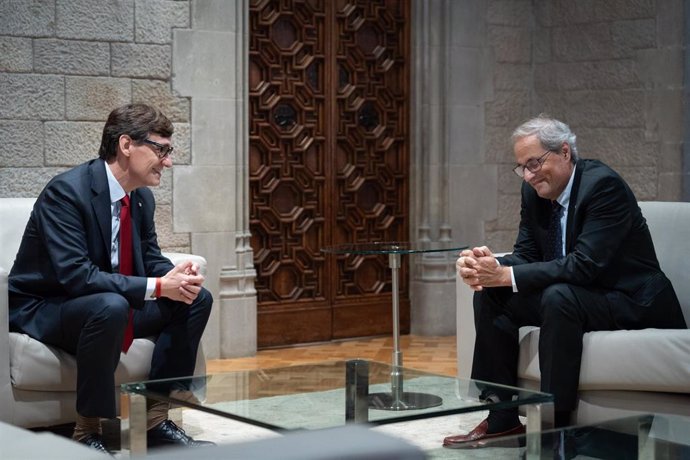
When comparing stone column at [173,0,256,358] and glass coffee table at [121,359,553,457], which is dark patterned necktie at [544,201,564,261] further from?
stone column at [173,0,256,358]

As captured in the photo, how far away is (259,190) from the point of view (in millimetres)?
6496

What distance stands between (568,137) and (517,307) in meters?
0.65

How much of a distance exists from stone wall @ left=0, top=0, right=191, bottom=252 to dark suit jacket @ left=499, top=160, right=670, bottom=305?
2.53 metres

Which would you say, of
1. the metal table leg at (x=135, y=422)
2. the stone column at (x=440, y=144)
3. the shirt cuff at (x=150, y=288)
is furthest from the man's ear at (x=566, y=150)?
the stone column at (x=440, y=144)

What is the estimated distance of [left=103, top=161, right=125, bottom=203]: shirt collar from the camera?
415 cm

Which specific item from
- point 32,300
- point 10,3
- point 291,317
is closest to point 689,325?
point 32,300

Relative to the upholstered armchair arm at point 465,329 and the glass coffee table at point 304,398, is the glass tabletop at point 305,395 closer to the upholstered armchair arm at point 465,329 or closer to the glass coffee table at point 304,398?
the glass coffee table at point 304,398

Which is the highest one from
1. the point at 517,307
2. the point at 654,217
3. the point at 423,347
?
the point at 654,217

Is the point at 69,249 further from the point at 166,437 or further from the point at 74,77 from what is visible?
the point at 74,77

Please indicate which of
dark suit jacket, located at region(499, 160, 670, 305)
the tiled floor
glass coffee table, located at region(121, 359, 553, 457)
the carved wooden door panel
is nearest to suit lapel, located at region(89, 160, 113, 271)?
glass coffee table, located at region(121, 359, 553, 457)

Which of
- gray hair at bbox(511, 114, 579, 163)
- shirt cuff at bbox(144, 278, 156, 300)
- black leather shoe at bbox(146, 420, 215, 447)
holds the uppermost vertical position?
gray hair at bbox(511, 114, 579, 163)

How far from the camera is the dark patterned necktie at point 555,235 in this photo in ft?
13.9

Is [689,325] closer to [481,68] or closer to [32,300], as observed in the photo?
[32,300]

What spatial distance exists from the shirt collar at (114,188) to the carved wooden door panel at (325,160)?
7.52 feet
